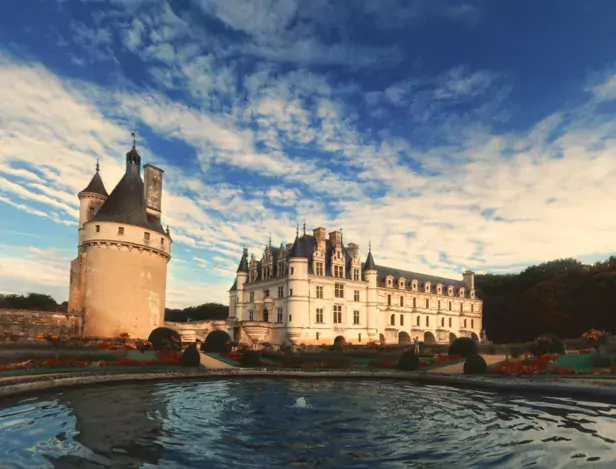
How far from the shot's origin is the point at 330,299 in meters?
50.9

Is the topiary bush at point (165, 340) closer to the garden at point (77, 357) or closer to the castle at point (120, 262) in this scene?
the garden at point (77, 357)

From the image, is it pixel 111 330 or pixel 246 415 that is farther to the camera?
pixel 111 330

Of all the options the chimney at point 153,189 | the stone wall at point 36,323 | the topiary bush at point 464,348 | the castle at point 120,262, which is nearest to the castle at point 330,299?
the castle at point 120,262

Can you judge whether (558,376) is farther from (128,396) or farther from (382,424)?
(128,396)

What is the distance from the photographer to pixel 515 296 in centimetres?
7212

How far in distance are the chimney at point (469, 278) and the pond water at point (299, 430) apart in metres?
61.0

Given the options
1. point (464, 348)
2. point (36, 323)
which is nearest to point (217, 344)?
point (36, 323)

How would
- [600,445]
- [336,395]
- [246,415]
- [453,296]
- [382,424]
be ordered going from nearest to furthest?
1. [600,445]
2. [382,424]
3. [246,415]
4. [336,395]
5. [453,296]

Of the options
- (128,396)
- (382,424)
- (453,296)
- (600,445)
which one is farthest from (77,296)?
(453,296)

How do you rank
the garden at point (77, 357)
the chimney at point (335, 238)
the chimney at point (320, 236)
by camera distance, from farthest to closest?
the chimney at point (335, 238) < the chimney at point (320, 236) < the garden at point (77, 357)

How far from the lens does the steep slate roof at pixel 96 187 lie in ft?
133

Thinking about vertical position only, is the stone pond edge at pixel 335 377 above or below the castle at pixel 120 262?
below

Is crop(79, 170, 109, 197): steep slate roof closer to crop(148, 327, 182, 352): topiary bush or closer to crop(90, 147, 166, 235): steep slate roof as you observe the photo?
crop(90, 147, 166, 235): steep slate roof

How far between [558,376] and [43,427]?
20781 mm
